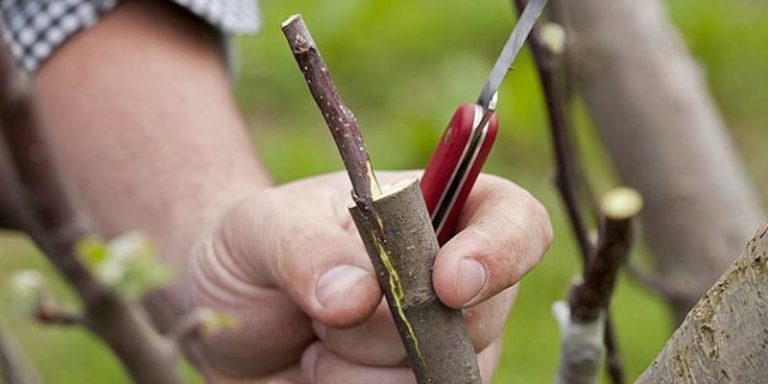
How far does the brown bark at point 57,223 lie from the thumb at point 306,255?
0.09m

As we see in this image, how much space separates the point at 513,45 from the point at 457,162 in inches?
3.2

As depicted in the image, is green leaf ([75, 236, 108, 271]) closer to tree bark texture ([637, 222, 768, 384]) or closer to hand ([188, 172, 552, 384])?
hand ([188, 172, 552, 384])

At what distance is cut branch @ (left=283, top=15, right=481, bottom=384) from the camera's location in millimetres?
505

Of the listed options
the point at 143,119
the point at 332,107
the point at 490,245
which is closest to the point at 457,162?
the point at 490,245

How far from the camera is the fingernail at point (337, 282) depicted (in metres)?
0.68

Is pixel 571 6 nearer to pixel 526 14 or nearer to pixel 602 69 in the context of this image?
pixel 602 69

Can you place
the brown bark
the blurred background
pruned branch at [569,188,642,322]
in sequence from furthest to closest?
1. the blurred background
2. the brown bark
3. pruned branch at [569,188,642,322]

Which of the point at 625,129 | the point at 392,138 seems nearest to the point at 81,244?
the point at 625,129

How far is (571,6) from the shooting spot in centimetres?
129

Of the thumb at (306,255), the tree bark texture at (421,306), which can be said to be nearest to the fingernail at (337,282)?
the thumb at (306,255)

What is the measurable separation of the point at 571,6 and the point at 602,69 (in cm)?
7

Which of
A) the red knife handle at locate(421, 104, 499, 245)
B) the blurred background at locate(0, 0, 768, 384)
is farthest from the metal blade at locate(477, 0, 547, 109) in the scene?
the blurred background at locate(0, 0, 768, 384)

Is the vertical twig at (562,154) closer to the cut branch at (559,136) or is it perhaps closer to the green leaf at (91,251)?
the cut branch at (559,136)

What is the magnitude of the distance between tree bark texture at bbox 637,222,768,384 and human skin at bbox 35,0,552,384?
0.10 m
